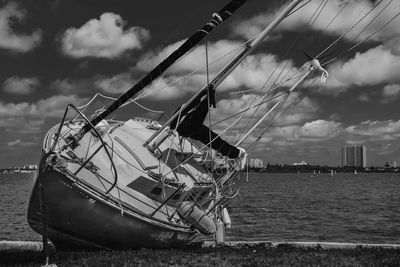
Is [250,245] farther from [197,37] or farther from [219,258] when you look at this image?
[197,37]

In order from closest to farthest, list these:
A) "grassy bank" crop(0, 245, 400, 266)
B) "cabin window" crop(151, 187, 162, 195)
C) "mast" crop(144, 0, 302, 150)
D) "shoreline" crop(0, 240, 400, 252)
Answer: "grassy bank" crop(0, 245, 400, 266), "mast" crop(144, 0, 302, 150), "shoreline" crop(0, 240, 400, 252), "cabin window" crop(151, 187, 162, 195)

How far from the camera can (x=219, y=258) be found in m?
13.4

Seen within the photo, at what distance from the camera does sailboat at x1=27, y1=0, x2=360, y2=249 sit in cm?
1343

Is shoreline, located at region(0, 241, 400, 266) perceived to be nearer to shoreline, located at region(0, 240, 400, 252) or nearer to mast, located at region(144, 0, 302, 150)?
shoreline, located at region(0, 240, 400, 252)

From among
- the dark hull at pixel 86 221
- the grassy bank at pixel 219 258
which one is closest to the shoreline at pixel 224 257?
the grassy bank at pixel 219 258

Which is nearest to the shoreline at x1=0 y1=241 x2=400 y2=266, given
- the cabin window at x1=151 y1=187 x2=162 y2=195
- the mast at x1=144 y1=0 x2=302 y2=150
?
the cabin window at x1=151 y1=187 x2=162 y2=195

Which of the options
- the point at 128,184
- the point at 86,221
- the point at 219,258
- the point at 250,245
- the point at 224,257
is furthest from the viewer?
the point at 250,245

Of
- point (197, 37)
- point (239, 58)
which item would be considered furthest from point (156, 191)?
point (197, 37)

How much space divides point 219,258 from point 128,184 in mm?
3941

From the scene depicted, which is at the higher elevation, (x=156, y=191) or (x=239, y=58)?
(x=239, y=58)

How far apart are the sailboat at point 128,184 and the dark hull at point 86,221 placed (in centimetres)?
3

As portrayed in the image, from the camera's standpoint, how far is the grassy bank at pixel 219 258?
1248 cm

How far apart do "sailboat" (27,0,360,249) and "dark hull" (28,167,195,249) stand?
1.0 inches

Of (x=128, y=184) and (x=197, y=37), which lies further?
(x=128, y=184)
